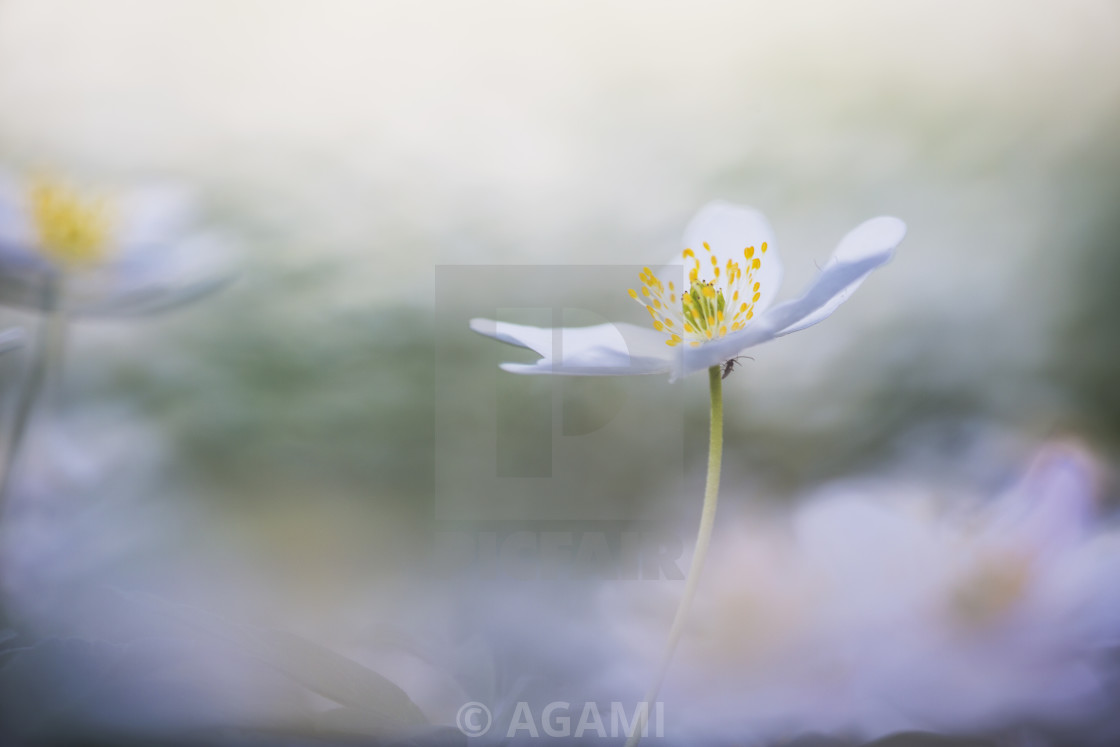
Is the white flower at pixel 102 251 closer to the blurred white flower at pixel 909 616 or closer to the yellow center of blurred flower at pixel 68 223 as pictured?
the yellow center of blurred flower at pixel 68 223

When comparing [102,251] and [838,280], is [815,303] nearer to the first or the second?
[838,280]

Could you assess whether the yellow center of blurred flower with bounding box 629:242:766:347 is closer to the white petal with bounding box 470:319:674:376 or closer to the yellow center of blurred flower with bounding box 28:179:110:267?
the white petal with bounding box 470:319:674:376

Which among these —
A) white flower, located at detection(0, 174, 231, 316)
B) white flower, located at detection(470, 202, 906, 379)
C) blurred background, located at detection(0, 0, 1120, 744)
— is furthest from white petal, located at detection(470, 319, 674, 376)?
white flower, located at detection(0, 174, 231, 316)

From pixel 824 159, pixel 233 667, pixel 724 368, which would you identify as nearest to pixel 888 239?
pixel 724 368

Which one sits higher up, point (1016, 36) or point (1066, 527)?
point (1016, 36)

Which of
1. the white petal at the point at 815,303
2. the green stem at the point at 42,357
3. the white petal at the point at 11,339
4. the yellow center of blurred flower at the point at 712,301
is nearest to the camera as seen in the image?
the white petal at the point at 815,303

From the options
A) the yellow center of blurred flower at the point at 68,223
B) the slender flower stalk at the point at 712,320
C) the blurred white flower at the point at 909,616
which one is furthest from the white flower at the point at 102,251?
the blurred white flower at the point at 909,616

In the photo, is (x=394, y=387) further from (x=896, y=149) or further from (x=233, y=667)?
(x=896, y=149)
